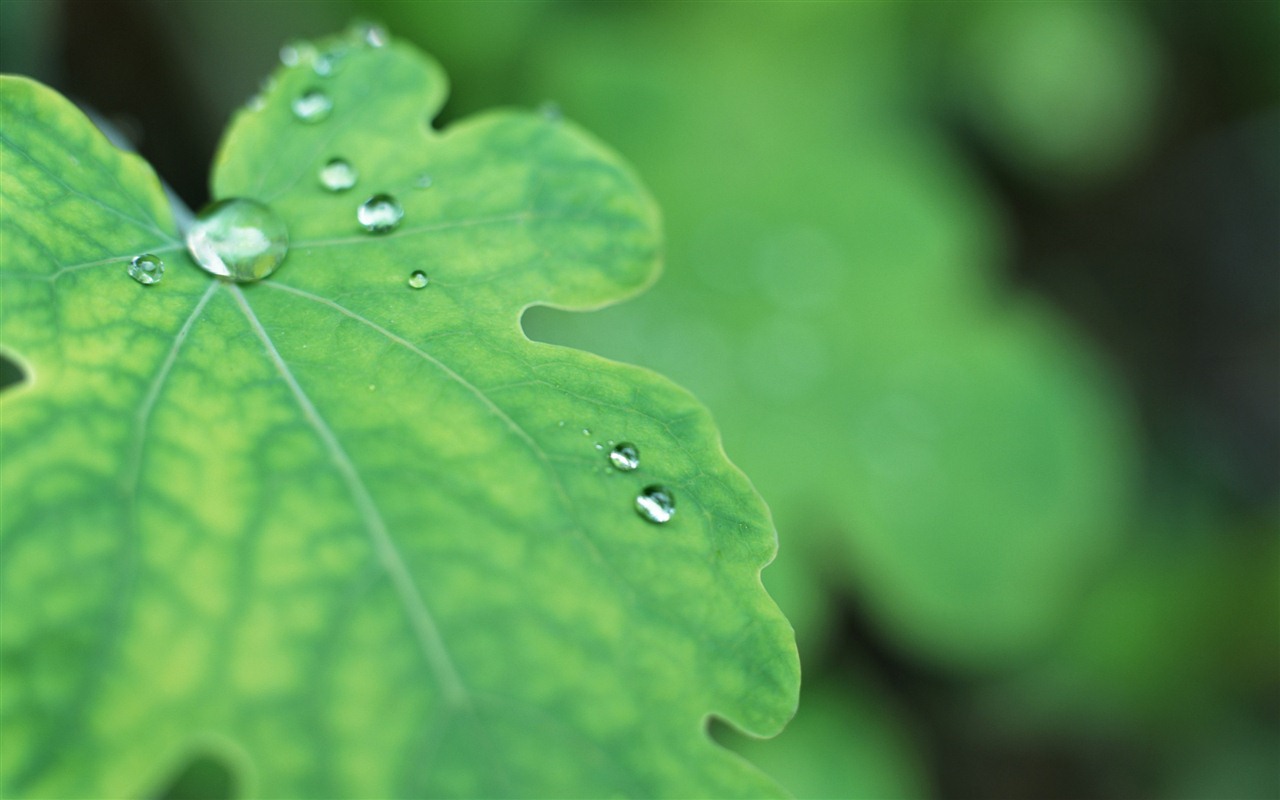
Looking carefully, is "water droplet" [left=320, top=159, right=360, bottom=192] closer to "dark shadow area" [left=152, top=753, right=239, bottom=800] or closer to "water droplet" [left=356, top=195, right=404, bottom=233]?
"water droplet" [left=356, top=195, right=404, bottom=233]

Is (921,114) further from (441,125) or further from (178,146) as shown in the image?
(178,146)

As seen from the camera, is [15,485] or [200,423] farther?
[200,423]

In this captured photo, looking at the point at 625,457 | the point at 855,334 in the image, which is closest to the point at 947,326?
the point at 855,334

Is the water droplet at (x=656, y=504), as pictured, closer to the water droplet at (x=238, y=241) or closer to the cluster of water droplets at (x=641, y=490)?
A: the cluster of water droplets at (x=641, y=490)

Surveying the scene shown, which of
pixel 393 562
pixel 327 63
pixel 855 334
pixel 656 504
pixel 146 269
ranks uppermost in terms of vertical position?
pixel 855 334

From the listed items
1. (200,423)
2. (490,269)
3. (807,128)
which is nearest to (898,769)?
(807,128)

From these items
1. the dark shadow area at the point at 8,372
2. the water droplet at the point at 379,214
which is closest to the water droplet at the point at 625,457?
the water droplet at the point at 379,214

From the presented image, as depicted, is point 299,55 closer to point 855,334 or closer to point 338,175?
point 338,175

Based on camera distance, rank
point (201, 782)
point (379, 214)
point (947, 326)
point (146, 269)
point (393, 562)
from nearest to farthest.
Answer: point (393, 562) → point (146, 269) → point (379, 214) → point (201, 782) → point (947, 326)
